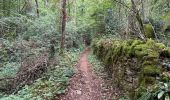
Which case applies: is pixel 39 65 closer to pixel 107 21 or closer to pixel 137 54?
pixel 137 54

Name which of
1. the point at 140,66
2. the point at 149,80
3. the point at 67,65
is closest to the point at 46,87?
the point at 140,66

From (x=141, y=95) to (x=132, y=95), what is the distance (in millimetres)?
935

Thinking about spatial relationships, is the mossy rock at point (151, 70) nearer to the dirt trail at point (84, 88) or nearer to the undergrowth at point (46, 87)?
the dirt trail at point (84, 88)

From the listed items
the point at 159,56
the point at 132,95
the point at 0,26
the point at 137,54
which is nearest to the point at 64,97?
the point at 132,95

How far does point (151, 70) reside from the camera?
20.5ft

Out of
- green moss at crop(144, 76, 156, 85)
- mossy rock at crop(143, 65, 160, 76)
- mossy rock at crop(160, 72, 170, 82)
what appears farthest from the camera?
mossy rock at crop(143, 65, 160, 76)

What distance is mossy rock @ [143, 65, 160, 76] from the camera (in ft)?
20.3

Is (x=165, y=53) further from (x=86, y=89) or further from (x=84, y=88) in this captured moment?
(x=84, y=88)

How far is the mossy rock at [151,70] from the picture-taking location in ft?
20.3

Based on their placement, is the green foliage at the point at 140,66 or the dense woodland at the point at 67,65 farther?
the dense woodland at the point at 67,65

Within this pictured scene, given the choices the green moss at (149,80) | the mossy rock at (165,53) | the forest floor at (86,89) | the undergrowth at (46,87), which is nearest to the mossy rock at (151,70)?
the green moss at (149,80)

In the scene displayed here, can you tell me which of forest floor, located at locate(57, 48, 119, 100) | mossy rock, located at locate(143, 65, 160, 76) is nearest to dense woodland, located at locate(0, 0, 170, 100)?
mossy rock, located at locate(143, 65, 160, 76)

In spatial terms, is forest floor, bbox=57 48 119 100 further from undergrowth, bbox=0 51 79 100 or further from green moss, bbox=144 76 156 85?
green moss, bbox=144 76 156 85

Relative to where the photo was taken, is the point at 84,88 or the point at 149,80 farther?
the point at 84,88
